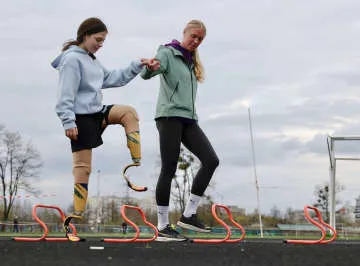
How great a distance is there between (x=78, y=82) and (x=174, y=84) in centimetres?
94

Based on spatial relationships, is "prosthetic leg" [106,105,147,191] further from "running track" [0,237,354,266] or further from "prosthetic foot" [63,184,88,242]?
"running track" [0,237,354,266]

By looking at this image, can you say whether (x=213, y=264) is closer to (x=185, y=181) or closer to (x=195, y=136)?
(x=195, y=136)

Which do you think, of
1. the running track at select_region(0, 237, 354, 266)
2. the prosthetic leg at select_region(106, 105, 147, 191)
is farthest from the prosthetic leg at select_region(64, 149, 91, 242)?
the running track at select_region(0, 237, 354, 266)

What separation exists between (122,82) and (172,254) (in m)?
2.01

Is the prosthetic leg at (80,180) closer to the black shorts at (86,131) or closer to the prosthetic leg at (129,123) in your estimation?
the black shorts at (86,131)

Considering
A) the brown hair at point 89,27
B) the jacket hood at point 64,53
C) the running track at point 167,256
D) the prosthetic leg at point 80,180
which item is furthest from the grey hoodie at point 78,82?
the running track at point 167,256

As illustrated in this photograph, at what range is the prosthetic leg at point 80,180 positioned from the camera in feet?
15.3

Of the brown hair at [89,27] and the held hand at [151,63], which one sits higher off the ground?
the brown hair at [89,27]

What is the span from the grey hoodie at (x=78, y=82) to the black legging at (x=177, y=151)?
0.58m

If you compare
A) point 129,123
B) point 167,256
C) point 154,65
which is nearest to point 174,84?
point 154,65

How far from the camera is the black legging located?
16.8 ft

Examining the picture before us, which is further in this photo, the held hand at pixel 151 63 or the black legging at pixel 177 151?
the black legging at pixel 177 151

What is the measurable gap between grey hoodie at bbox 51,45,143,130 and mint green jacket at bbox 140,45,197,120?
0.32 meters

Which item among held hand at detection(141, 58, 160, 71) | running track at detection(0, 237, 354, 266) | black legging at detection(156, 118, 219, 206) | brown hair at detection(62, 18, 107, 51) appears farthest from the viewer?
black legging at detection(156, 118, 219, 206)
